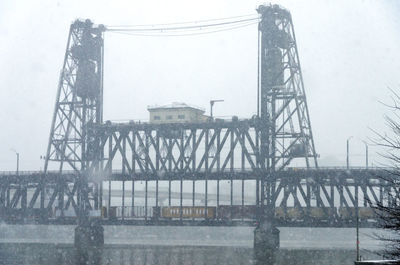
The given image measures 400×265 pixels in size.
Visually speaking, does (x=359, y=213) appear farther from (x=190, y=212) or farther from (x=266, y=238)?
(x=190, y=212)

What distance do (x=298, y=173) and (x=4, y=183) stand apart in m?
34.5

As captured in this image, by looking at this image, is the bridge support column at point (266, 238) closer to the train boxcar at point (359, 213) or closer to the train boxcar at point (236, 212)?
the train boxcar at point (236, 212)

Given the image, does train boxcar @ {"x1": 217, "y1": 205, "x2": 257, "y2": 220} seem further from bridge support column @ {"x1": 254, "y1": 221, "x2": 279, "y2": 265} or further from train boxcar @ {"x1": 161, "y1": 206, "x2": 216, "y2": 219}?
bridge support column @ {"x1": 254, "y1": 221, "x2": 279, "y2": 265}

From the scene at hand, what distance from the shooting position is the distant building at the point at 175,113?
74875mm

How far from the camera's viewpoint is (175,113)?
74938 millimetres

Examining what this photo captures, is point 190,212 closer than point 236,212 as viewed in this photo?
No

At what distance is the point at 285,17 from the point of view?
66.7 m

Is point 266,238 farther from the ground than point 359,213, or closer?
Result: closer

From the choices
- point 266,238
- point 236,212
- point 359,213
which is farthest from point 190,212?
point 359,213

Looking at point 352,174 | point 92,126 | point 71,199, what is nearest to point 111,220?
point 71,199

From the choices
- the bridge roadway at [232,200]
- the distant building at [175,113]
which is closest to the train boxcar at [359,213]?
the bridge roadway at [232,200]

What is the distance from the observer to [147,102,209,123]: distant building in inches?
2948

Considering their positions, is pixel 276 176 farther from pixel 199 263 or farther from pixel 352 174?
pixel 199 263

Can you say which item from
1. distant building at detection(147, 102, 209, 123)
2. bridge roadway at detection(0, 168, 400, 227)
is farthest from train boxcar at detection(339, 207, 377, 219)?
distant building at detection(147, 102, 209, 123)
